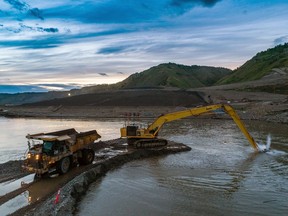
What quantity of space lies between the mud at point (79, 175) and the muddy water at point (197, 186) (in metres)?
0.60

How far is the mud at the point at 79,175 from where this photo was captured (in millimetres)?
14560

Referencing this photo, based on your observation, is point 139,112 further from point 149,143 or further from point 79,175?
point 79,175

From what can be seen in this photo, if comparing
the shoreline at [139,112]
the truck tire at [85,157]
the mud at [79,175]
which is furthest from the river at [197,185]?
the shoreline at [139,112]

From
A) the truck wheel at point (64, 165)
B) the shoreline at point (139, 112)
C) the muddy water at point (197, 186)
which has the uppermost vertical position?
the shoreline at point (139, 112)

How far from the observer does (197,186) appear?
746 inches

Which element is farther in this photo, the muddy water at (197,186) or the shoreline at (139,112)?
the shoreline at (139,112)

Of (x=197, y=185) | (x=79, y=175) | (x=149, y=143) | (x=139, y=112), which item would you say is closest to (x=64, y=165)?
(x=79, y=175)

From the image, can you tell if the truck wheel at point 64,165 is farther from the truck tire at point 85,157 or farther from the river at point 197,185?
the river at point 197,185

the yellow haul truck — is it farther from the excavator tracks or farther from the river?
the excavator tracks

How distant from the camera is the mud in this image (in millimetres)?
14560

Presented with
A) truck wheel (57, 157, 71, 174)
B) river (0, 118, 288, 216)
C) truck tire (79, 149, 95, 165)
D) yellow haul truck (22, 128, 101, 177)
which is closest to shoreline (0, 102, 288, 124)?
river (0, 118, 288, 216)

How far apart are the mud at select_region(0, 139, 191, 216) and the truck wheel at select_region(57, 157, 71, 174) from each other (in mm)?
327

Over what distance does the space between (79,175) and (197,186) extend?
6562 millimetres

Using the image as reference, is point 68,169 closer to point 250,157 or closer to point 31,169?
point 31,169
